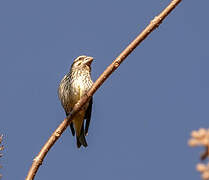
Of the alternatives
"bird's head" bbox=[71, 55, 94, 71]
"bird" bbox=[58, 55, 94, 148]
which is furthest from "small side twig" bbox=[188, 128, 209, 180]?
"bird's head" bbox=[71, 55, 94, 71]

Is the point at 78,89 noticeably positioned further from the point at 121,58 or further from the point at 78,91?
the point at 121,58

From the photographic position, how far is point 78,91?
20.2 ft

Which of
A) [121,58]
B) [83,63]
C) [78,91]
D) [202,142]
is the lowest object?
Answer: [202,142]

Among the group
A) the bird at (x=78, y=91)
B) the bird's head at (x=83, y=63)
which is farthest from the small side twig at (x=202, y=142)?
the bird's head at (x=83, y=63)

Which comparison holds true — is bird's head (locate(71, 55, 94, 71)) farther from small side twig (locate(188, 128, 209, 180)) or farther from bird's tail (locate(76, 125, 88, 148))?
small side twig (locate(188, 128, 209, 180))

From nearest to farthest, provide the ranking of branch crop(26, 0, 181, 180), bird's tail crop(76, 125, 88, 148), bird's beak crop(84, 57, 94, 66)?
branch crop(26, 0, 181, 180), bird's tail crop(76, 125, 88, 148), bird's beak crop(84, 57, 94, 66)

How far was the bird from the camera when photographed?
6.18 metres

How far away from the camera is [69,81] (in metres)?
6.38

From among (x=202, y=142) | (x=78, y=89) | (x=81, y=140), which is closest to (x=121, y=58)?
(x=202, y=142)

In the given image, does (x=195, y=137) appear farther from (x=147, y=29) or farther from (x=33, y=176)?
(x=147, y=29)

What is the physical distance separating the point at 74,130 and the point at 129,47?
471cm

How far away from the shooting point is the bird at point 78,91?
243 inches

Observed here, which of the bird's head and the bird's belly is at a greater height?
the bird's head

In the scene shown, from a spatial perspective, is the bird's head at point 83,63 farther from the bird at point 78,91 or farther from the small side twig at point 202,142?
the small side twig at point 202,142
